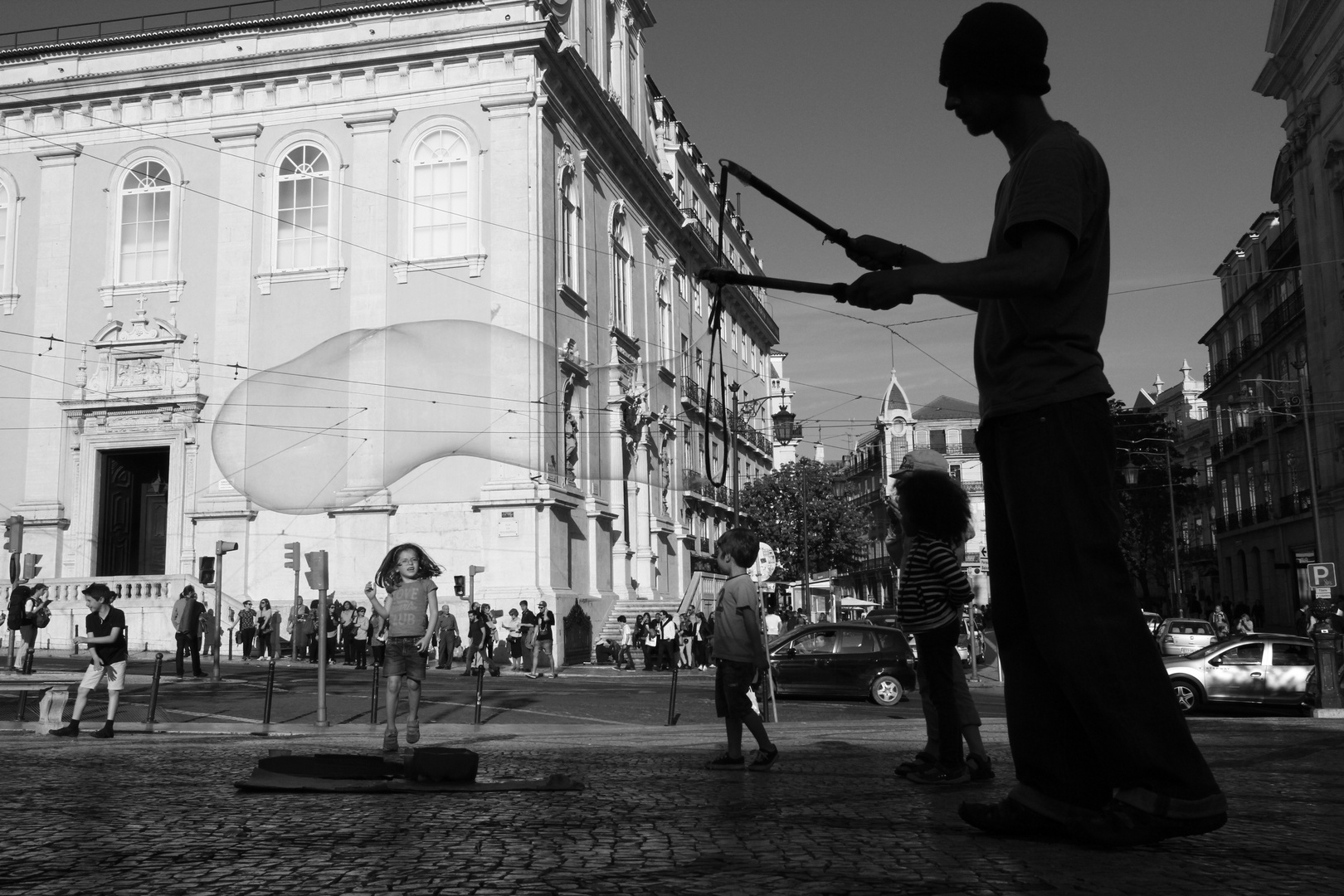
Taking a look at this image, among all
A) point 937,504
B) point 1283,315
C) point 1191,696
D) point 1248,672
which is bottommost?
point 1191,696

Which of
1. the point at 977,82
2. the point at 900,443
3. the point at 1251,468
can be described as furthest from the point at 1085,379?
the point at 900,443

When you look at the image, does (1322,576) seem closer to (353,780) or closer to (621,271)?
(621,271)

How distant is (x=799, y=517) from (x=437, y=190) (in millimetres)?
35003

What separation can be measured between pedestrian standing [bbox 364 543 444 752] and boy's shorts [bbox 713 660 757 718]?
3.54m

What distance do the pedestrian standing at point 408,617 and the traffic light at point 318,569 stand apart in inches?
207

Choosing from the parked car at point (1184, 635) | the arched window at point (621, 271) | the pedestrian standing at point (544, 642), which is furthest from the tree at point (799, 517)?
the parked car at point (1184, 635)

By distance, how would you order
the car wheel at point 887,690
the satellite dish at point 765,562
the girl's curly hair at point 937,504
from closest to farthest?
the girl's curly hair at point 937,504
the car wheel at point 887,690
the satellite dish at point 765,562

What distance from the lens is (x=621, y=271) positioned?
4428 centimetres

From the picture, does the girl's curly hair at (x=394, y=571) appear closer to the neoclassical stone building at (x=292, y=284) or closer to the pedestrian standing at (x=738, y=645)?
the pedestrian standing at (x=738, y=645)

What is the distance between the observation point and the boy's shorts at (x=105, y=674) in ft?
45.0

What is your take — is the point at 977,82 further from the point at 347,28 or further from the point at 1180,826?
the point at 347,28

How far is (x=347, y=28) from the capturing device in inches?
1412

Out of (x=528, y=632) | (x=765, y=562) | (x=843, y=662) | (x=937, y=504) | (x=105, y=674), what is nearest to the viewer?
(x=937, y=504)

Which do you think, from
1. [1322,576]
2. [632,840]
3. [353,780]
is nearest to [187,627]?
[353,780]
